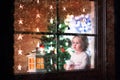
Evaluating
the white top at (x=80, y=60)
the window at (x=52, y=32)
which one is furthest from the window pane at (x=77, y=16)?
the white top at (x=80, y=60)

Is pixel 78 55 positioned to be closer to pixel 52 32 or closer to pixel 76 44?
pixel 76 44

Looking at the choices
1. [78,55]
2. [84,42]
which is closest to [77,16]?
[84,42]

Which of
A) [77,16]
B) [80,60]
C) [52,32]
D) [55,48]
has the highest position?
[77,16]

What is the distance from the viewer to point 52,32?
2539mm

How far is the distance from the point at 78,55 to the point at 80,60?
0.15 feet

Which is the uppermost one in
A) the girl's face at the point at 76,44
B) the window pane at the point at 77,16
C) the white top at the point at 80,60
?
the window pane at the point at 77,16

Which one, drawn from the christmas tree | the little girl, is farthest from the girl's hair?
the christmas tree

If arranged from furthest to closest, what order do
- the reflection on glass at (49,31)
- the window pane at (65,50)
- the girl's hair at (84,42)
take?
the girl's hair at (84,42)
the window pane at (65,50)
the reflection on glass at (49,31)

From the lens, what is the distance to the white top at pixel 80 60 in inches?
103

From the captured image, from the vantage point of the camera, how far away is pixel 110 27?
2709mm

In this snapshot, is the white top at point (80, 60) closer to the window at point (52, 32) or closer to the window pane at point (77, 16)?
the window at point (52, 32)
